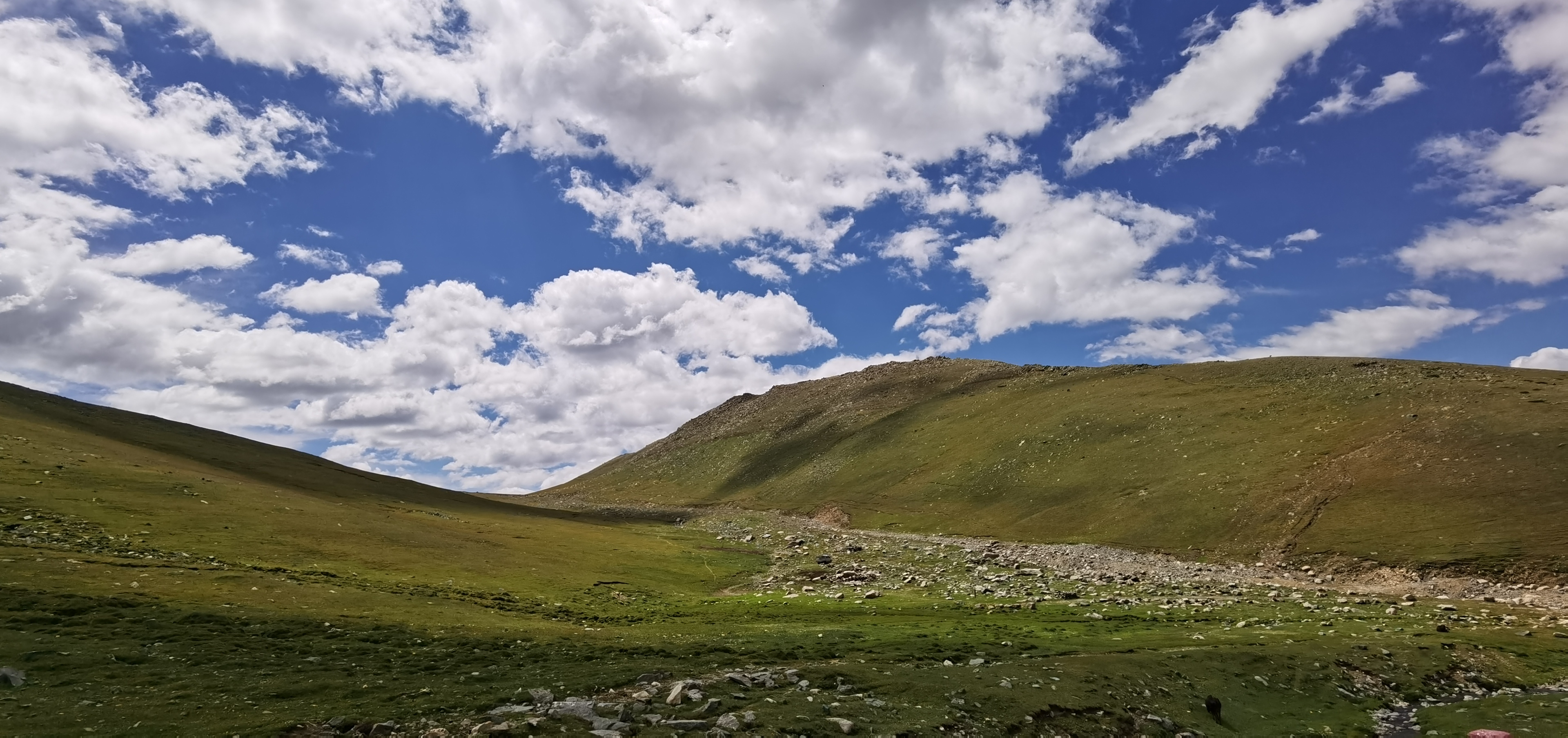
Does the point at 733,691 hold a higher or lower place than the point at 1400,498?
lower

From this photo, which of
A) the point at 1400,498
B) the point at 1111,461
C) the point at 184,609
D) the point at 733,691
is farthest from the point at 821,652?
the point at 1111,461

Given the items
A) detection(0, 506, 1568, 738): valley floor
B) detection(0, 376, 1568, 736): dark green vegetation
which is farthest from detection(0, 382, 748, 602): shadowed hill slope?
detection(0, 506, 1568, 738): valley floor

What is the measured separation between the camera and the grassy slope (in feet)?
188

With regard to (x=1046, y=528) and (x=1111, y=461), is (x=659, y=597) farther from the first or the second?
(x=1111, y=461)

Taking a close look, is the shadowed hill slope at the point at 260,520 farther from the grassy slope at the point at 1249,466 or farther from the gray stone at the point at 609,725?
the grassy slope at the point at 1249,466

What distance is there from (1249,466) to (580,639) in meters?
74.3

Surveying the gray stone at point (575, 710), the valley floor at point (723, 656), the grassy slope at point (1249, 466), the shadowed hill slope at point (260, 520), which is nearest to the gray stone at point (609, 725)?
the valley floor at point (723, 656)

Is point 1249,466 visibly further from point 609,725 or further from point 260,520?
point 260,520

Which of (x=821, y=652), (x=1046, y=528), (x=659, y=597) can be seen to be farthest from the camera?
(x=1046, y=528)

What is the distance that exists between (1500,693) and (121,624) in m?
47.6

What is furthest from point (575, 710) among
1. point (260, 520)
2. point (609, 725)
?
point (260, 520)

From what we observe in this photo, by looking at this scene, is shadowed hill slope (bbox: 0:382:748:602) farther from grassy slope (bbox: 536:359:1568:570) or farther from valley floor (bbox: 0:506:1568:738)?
grassy slope (bbox: 536:359:1568:570)

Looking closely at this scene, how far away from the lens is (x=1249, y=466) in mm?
77875

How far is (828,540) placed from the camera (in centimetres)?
8825
